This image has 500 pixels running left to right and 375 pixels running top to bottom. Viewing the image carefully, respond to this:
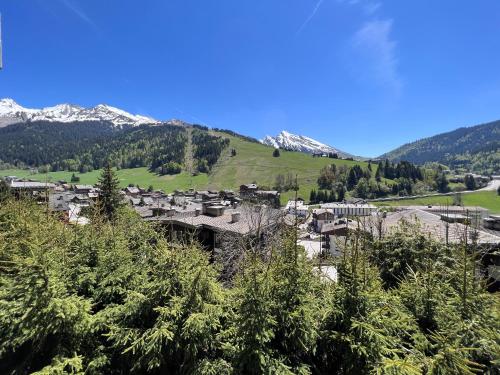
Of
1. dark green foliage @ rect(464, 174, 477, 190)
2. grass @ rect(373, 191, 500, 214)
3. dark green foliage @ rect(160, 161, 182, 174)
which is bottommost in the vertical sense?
grass @ rect(373, 191, 500, 214)

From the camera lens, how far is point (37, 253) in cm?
891

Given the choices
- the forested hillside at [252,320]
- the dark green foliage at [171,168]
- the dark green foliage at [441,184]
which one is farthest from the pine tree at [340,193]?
the forested hillside at [252,320]

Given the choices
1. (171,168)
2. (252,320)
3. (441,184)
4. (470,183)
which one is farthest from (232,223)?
(470,183)

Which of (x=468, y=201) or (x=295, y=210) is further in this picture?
(x=468, y=201)

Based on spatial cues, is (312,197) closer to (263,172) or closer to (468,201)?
(263,172)

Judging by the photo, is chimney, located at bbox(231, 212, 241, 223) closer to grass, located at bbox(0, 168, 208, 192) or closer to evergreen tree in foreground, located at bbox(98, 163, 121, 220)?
evergreen tree in foreground, located at bbox(98, 163, 121, 220)

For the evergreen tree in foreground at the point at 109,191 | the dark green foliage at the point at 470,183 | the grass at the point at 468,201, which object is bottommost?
the grass at the point at 468,201

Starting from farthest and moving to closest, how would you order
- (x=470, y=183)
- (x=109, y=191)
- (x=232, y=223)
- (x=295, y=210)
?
(x=470, y=183) < (x=109, y=191) < (x=232, y=223) < (x=295, y=210)

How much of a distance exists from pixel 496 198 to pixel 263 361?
168 m

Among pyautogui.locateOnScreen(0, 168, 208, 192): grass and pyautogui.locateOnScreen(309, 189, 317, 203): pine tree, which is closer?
pyautogui.locateOnScreen(309, 189, 317, 203): pine tree

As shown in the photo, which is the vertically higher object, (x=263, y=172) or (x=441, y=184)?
(x=263, y=172)

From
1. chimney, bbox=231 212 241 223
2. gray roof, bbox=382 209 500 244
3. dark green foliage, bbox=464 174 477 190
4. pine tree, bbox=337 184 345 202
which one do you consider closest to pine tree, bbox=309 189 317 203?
pine tree, bbox=337 184 345 202

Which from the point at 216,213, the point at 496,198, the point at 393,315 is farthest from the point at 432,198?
the point at 393,315

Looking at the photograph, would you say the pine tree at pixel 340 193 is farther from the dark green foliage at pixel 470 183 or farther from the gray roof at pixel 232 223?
the gray roof at pixel 232 223
